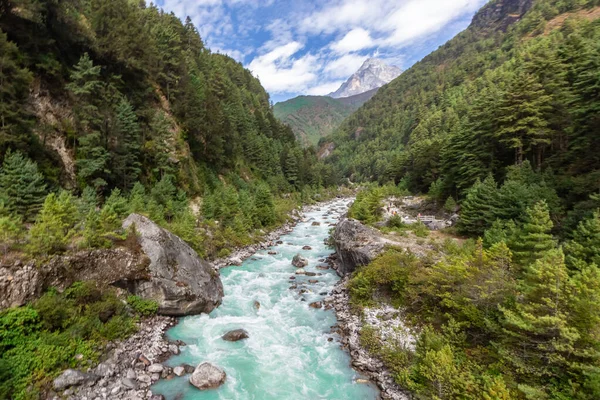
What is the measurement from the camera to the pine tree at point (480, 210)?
23375 millimetres

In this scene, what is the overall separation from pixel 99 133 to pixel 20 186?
28.9ft

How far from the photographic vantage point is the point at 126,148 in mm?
28922

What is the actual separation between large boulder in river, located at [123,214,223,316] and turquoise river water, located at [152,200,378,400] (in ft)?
3.40

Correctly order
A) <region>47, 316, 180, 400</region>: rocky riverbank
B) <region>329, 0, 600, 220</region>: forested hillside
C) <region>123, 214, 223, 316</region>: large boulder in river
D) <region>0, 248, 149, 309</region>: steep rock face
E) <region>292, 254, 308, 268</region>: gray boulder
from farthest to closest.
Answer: <region>292, 254, 308, 268</region>: gray boulder
<region>329, 0, 600, 220</region>: forested hillside
<region>123, 214, 223, 316</region>: large boulder in river
<region>0, 248, 149, 309</region>: steep rock face
<region>47, 316, 180, 400</region>: rocky riverbank

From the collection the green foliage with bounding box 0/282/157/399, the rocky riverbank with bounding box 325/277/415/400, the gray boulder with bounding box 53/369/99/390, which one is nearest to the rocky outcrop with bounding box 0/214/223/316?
the green foliage with bounding box 0/282/157/399

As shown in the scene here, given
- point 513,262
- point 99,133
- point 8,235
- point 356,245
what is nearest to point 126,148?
point 99,133

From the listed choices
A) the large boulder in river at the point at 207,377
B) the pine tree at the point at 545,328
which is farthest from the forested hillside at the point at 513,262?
the large boulder in river at the point at 207,377

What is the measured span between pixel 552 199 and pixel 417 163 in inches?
1557

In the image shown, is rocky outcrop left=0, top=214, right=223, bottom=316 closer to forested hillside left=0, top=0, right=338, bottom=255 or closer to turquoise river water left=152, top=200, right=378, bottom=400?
forested hillside left=0, top=0, right=338, bottom=255

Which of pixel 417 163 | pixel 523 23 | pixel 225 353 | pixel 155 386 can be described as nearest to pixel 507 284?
pixel 225 353

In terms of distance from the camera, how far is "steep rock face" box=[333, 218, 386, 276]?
22.5m

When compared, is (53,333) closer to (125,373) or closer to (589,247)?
(125,373)

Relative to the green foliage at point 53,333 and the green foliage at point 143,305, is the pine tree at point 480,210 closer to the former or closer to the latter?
the green foliage at point 143,305

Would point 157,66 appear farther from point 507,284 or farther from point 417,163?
point 417,163
